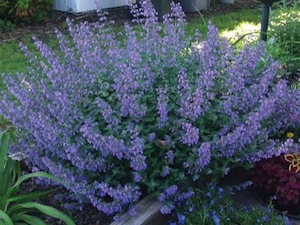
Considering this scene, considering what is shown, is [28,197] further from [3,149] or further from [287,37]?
[287,37]

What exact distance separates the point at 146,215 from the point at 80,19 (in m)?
5.85

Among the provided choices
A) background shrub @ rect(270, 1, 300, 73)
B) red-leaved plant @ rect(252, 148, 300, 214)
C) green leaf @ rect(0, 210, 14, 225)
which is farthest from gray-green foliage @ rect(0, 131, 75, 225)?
background shrub @ rect(270, 1, 300, 73)

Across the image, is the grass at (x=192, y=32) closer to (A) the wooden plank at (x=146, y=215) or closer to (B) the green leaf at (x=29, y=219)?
(B) the green leaf at (x=29, y=219)

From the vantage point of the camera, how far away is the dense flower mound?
2.53 metres

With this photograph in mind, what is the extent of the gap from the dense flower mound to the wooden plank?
5 centimetres

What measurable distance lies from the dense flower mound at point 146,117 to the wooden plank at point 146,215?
0.18ft

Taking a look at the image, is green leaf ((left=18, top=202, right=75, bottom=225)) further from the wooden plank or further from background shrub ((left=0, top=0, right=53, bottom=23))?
background shrub ((left=0, top=0, right=53, bottom=23))

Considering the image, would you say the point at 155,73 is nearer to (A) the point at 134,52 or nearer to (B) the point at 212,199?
(A) the point at 134,52

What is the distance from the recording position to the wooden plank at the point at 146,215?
2.56m

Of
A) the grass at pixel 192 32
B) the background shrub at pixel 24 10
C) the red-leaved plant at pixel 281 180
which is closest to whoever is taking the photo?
the red-leaved plant at pixel 281 180

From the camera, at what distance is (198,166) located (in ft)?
8.44

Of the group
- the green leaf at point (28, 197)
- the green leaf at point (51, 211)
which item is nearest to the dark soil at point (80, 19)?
the green leaf at point (28, 197)

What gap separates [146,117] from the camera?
267cm

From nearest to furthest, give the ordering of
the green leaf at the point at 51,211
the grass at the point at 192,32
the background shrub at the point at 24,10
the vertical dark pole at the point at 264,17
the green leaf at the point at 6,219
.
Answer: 1. the green leaf at the point at 6,219
2. the green leaf at the point at 51,211
3. the vertical dark pole at the point at 264,17
4. the grass at the point at 192,32
5. the background shrub at the point at 24,10
